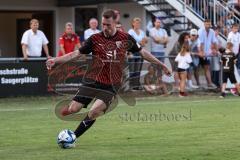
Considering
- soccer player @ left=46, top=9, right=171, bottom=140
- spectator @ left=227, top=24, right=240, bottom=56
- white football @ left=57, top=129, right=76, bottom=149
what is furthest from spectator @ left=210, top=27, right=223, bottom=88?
white football @ left=57, top=129, right=76, bottom=149

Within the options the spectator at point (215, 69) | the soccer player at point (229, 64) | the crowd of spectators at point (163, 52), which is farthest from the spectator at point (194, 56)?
the soccer player at point (229, 64)

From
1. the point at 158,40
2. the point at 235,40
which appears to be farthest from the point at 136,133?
the point at 235,40

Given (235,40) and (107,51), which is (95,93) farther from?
(235,40)

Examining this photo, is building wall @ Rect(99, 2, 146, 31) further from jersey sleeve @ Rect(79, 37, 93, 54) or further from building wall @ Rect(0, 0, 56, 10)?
jersey sleeve @ Rect(79, 37, 93, 54)

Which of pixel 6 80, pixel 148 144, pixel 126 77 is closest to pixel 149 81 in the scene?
pixel 126 77

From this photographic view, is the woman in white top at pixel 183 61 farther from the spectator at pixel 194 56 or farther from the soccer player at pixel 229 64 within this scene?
the soccer player at pixel 229 64

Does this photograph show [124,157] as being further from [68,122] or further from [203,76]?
[203,76]

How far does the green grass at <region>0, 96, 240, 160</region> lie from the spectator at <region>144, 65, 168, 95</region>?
0.51m

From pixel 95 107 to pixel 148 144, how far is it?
104 centimetres

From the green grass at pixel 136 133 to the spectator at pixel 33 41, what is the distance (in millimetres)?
2027

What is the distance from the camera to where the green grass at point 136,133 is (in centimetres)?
1027

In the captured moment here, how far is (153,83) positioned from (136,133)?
6.79 m

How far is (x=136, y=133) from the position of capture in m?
13.0

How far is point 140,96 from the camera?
68.7ft
